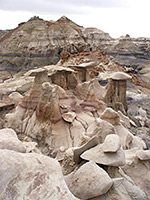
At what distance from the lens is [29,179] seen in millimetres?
1935

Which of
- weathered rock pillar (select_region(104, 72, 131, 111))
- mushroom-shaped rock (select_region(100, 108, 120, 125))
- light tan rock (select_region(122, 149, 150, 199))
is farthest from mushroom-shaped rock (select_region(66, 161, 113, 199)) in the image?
weathered rock pillar (select_region(104, 72, 131, 111))

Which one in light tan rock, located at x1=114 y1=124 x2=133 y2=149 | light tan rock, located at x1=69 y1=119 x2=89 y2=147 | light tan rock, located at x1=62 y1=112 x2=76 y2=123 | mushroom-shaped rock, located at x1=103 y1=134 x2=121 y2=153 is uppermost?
mushroom-shaped rock, located at x1=103 y1=134 x2=121 y2=153

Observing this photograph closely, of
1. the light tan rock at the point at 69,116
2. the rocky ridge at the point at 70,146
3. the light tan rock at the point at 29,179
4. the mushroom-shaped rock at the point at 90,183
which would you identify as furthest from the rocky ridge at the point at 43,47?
the light tan rock at the point at 29,179

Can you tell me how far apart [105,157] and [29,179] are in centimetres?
125

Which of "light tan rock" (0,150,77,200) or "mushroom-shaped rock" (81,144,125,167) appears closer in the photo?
"light tan rock" (0,150,77,200)

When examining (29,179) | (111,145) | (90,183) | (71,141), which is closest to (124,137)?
(71,141)

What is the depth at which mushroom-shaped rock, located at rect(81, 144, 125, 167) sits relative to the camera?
279 cm

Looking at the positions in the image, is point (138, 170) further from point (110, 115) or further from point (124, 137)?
point (110, 115)

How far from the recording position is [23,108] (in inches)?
265

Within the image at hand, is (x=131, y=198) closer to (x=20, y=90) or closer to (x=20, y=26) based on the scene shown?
(x=20, y=90)

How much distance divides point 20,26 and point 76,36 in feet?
36.0

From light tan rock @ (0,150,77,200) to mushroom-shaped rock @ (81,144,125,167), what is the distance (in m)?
0.85

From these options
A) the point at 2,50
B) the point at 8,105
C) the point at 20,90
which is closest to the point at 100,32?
the point at 2,50

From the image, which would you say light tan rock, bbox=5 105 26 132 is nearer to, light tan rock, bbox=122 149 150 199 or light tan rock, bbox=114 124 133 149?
light tan rock, bbox=114 124 133 149
